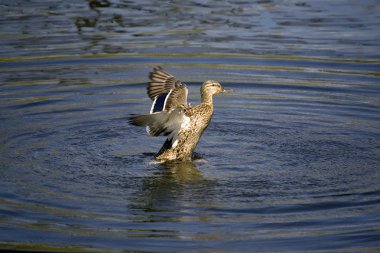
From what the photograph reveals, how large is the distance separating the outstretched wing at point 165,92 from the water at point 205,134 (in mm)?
657

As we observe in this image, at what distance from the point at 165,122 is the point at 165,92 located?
1.00 m

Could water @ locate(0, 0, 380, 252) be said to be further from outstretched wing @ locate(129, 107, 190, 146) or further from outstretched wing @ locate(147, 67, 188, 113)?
outstretched wing @ locate(147, 67, 188, 113)

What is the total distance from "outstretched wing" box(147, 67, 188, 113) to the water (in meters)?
0.66

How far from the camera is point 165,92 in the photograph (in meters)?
11.8

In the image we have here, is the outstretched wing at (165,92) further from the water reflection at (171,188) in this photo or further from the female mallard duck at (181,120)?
the water reflection at (171,188)

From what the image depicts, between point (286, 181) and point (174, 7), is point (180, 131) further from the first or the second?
point (174, 7)

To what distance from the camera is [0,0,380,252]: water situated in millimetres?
8781

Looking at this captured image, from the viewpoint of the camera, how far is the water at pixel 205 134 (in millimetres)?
8781

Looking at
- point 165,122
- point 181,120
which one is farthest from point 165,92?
point 165,122

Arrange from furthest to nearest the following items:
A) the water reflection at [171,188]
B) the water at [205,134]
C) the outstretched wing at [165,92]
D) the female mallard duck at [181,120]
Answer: the outstretched wing at [165,92]
the female mallard duck at [181,120]
the water reflection at [171,188]
the water at [205,134]

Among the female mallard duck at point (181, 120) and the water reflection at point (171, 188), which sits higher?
the female mallard duck at point (181, 120)

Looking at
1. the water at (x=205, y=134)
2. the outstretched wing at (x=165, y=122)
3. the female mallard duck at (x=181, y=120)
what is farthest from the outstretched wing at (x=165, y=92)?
the water at (x=205, y=134)

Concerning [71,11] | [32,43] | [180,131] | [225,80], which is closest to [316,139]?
[180,131]

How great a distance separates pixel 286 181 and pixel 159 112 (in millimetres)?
1656
